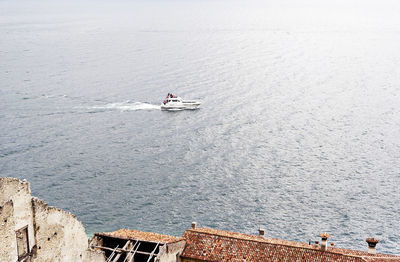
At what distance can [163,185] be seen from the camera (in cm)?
7081

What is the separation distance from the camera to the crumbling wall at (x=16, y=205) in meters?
24.9

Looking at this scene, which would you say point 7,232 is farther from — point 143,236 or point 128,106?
point 128,106

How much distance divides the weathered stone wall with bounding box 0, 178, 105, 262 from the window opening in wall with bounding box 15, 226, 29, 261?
0.22m

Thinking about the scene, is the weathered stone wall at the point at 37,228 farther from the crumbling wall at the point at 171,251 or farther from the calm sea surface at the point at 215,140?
the calm sea surface at the point at 215,140

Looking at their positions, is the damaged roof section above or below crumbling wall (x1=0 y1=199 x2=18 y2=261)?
below

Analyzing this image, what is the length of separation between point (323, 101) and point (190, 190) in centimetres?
5158

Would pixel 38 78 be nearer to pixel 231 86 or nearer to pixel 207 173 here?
pixel 231 86

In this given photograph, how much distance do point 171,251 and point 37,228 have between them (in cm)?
1256

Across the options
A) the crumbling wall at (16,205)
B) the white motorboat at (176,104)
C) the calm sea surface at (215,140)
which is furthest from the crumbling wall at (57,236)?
the white motorboat at (176,104)

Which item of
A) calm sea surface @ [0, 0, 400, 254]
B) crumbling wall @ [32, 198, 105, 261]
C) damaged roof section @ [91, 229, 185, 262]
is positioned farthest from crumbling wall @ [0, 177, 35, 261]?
calm sea surface @ [0, 0, 400, 254]

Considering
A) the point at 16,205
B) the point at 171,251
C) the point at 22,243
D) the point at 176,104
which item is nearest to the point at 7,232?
the point at 16,205

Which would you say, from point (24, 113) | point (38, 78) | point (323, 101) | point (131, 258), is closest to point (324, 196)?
point (131, 258)

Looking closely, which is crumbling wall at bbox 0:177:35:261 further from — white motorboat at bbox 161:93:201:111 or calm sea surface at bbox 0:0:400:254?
Result: white motorboat at bbox 161:93:201:111

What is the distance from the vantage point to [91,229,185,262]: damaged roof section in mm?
36688
